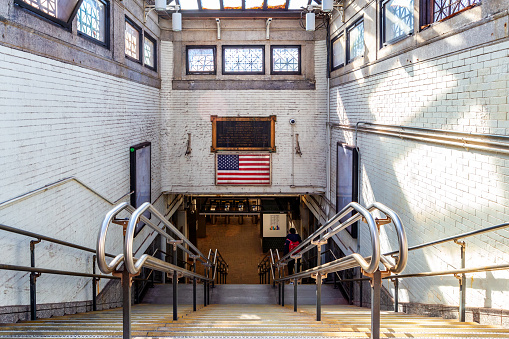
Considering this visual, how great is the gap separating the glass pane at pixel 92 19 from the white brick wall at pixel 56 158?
2.15 ft

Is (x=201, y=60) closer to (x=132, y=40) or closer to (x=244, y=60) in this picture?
(x=244, y=60)

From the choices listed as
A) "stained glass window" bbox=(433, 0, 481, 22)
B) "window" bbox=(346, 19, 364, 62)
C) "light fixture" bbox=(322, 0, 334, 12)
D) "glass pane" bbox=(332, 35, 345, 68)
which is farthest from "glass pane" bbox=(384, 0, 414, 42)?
"glass pane" bbox=(332, 35, 345, 68)

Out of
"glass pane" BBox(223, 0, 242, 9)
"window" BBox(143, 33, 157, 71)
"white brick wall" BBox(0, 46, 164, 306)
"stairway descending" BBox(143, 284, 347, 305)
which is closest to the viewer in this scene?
"white brick wall" BBox(0, 46, 164, 306)

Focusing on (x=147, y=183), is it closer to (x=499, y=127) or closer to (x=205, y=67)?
(x=205, y=67)

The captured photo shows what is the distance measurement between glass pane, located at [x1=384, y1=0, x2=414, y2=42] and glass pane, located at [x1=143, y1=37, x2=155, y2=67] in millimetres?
5337

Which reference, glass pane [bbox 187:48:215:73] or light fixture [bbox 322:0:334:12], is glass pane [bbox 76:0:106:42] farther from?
light fixture [bbox 322:0:334:12]

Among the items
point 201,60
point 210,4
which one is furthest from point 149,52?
point 210,4

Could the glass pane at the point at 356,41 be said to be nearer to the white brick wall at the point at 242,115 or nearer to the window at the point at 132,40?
the white brick wall at the point at 242,115

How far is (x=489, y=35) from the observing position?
157 inches

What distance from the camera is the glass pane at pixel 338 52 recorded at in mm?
9712

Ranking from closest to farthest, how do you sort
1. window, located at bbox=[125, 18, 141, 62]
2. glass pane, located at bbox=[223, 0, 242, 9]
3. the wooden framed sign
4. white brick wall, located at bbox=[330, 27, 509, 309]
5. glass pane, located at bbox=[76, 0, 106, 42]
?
white brick wall, located at bbox=[330, 27, 509, 309] → glass pane, located at bbox=[76, 0, 106, 42] → window, located at bbox=[125, 18, 141, 62] → glass pane, located at bbox=[223, 0, 242, 9] → the wooden framed sign

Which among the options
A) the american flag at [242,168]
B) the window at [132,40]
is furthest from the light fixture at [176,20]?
the american flag at [242,168]

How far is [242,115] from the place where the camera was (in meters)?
11.4

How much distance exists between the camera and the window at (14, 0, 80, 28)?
4.97 metres
